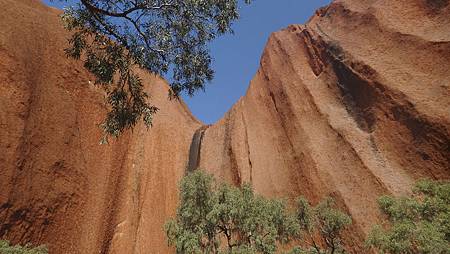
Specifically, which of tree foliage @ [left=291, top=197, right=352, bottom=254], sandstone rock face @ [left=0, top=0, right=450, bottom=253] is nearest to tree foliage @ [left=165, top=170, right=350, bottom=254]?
tree foliage @ [left=291, top=197, right=352, bottom=254]

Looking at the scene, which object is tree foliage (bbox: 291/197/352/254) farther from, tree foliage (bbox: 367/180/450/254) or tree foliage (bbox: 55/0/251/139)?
tree foliage (bbox: 55/0/251/139)

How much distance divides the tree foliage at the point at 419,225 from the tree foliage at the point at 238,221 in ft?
15.1

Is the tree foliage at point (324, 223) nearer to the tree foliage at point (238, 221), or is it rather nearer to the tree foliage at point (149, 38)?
the tree foliage at point (238, 221)

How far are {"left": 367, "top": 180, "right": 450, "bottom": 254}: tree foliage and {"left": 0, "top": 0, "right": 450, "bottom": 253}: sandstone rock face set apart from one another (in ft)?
21.6

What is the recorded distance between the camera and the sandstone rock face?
26500mm

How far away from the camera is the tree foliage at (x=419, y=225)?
46.8ft

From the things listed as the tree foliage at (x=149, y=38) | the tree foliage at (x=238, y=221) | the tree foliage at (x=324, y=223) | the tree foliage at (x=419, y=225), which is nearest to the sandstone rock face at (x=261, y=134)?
the tree foliage at (x=324, y=223)

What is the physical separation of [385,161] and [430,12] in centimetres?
1434

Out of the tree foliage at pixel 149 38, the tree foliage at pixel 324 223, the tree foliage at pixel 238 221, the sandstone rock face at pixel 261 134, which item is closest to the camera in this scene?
the tree foliage at pixel 149 38

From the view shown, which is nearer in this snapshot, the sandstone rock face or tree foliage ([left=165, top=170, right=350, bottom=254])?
tree foliage ([left=165, top=170, right=350, bottom=254])

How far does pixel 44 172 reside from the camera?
30.8 meters

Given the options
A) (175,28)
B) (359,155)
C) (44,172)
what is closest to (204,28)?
(175,28)

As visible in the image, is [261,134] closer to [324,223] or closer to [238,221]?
[324,223]

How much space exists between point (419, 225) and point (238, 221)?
9449 millimetres
